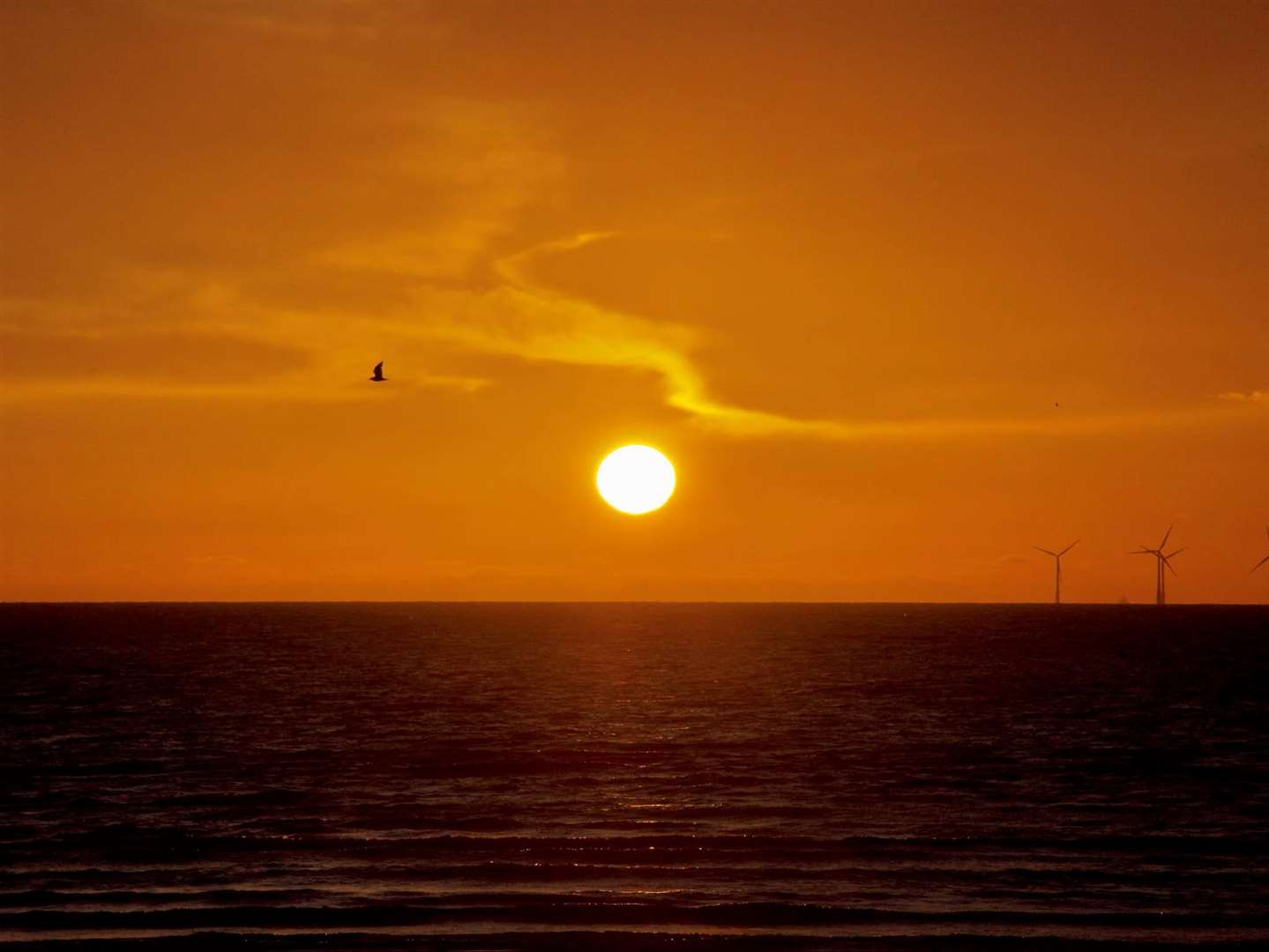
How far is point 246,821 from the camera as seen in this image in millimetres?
52750

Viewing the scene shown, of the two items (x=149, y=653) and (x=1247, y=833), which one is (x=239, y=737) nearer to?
(x=1247, y=833)

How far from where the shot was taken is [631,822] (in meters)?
52.2

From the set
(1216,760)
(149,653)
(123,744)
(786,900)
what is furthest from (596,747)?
(149,653)

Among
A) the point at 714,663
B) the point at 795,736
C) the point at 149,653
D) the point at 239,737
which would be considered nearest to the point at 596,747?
the point at 795,736

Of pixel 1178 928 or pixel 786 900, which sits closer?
pixel 1178 928

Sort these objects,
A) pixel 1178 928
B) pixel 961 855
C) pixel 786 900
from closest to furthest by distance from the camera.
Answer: pixel 1178 928
pixel 786 900
pixel 961 855

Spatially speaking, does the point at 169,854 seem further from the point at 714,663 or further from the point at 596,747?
the point at 714,663

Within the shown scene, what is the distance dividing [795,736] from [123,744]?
39256mm

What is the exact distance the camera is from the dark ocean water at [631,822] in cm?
3759

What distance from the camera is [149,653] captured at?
7613 inches

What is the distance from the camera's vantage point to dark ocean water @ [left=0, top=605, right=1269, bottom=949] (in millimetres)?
37594

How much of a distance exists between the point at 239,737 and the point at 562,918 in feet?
165

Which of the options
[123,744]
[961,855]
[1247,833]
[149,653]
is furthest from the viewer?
[149,653]

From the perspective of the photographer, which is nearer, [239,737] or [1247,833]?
[1247,833]
